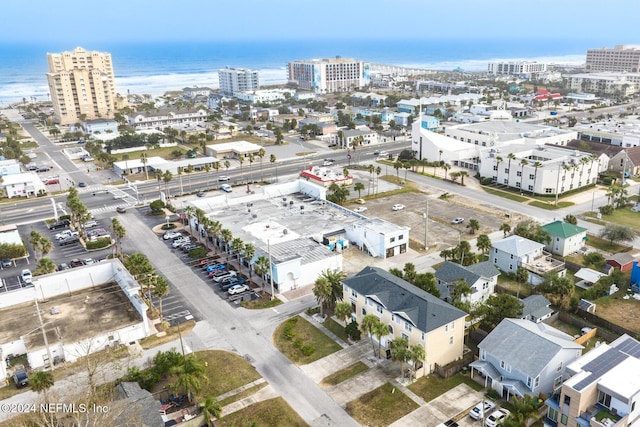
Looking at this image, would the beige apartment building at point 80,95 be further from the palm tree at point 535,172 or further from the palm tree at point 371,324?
the palm tree at point 371,324

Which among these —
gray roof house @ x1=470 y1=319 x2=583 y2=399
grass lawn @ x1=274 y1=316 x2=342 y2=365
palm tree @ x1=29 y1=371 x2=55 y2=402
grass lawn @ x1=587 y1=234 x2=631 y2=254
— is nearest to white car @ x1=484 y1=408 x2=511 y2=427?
gray roof house @ x1=470 y1=319 x2=583 y2=399

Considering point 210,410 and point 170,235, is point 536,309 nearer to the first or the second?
point 210,410

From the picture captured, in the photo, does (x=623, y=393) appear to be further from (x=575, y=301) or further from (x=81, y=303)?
(x=81, y=303)

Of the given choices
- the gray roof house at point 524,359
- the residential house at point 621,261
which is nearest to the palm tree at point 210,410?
the gray roof house at point 524,359

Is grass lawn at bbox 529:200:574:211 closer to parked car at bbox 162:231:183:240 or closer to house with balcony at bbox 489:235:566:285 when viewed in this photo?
house with balcony at bbox 489:235:566:285

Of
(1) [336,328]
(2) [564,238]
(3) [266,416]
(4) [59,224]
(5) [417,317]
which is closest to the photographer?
(3) [266,416]

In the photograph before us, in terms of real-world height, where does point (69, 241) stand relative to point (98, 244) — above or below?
below

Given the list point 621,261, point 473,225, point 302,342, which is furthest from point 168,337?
point 621,261
